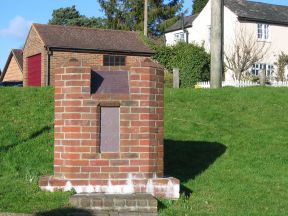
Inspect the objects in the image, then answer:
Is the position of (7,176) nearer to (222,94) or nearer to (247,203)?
(247,203)

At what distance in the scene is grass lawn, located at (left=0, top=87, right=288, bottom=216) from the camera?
7.13 metres

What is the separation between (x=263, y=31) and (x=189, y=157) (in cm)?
3149

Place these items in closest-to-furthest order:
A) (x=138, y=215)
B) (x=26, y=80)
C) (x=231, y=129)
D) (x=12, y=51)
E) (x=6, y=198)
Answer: (x=138, y=215)
(x=6, y=198)
(x=231, y=129)
(x=26, y=80)
(x=12, y=51)

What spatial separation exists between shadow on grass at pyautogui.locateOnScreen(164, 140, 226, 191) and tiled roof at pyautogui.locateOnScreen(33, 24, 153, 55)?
A: 22041 millimetres

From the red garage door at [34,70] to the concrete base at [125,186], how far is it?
85.9ft

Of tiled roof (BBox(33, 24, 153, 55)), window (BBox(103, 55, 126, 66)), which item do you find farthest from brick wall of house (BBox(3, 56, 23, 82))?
window (BBox(103, 55, 126, 66))

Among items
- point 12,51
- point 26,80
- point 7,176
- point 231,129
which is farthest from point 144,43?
point 7,176

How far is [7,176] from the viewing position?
8227mm

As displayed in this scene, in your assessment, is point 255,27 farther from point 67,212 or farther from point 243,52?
point 67,212

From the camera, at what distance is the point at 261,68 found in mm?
39000

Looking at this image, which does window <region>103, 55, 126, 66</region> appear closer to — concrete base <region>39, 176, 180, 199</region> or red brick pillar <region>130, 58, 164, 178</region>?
red brick pillar <region>130, 58, 164, 178</region>

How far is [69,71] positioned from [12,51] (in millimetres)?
45162

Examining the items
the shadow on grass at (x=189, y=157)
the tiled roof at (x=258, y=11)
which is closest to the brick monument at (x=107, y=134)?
the shadow on grass at (x=189, y=157)

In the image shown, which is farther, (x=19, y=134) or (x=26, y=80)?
(x=26, y=80)
